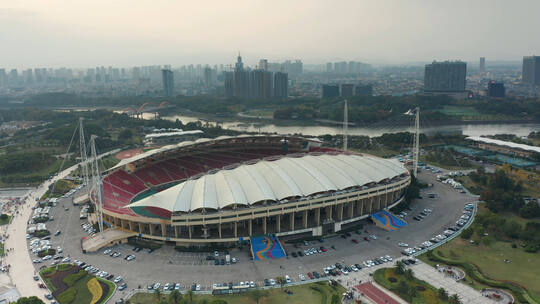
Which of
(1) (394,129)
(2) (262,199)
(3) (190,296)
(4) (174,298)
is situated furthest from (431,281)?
(1) (394,129)

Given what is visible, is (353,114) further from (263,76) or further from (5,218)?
(5,218)

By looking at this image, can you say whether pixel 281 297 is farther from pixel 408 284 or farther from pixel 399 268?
pixel 399 268

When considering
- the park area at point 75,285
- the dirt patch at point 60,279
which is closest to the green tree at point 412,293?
the park area at point 75,285

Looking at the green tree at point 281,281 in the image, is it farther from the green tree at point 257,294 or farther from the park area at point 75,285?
the park area at point 75,285

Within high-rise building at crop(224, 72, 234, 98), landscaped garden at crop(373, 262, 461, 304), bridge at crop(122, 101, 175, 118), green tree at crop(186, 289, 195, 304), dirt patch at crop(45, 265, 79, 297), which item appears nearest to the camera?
green tree at crop(186, 289, 195, 304)

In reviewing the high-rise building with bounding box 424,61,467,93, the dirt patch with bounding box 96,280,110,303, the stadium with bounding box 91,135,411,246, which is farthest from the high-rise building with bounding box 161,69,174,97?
the dirt patch with bounding box 96,280,110,303

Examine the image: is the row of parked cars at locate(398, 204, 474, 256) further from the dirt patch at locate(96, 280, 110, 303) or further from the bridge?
→ the bridge
